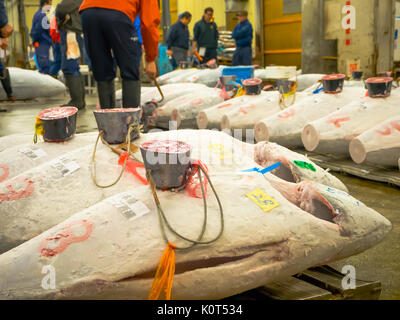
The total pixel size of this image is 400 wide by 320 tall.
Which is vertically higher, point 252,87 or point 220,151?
point 252,87

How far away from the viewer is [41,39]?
27.4 feet

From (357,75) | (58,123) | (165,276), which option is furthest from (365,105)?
(165,276)

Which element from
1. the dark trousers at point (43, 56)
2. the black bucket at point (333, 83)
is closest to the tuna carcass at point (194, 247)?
the black bucket at point (333, 83)

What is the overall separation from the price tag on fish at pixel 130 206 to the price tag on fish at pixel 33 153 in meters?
0.91

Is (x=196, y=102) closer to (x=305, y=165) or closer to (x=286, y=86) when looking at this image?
(x=286, y=86)

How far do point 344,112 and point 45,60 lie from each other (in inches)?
259

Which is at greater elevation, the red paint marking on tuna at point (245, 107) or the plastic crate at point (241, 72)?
the plastic crate at point (241, 72)

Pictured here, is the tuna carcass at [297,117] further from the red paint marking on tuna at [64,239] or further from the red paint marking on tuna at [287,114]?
the red paint marking on tuna at [64,239]

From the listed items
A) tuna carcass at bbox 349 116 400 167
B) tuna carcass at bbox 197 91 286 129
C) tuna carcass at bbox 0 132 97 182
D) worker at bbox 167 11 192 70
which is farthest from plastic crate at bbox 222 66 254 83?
tuna carcass at bbox 0 132 97 182

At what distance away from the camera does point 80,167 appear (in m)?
2.00

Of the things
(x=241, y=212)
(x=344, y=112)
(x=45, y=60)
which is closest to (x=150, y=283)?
(x=241, y=212)

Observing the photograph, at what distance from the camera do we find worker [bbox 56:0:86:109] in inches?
201

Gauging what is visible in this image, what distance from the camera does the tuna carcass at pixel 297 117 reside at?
3.72 meters

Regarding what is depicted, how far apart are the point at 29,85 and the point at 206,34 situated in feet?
11.5
